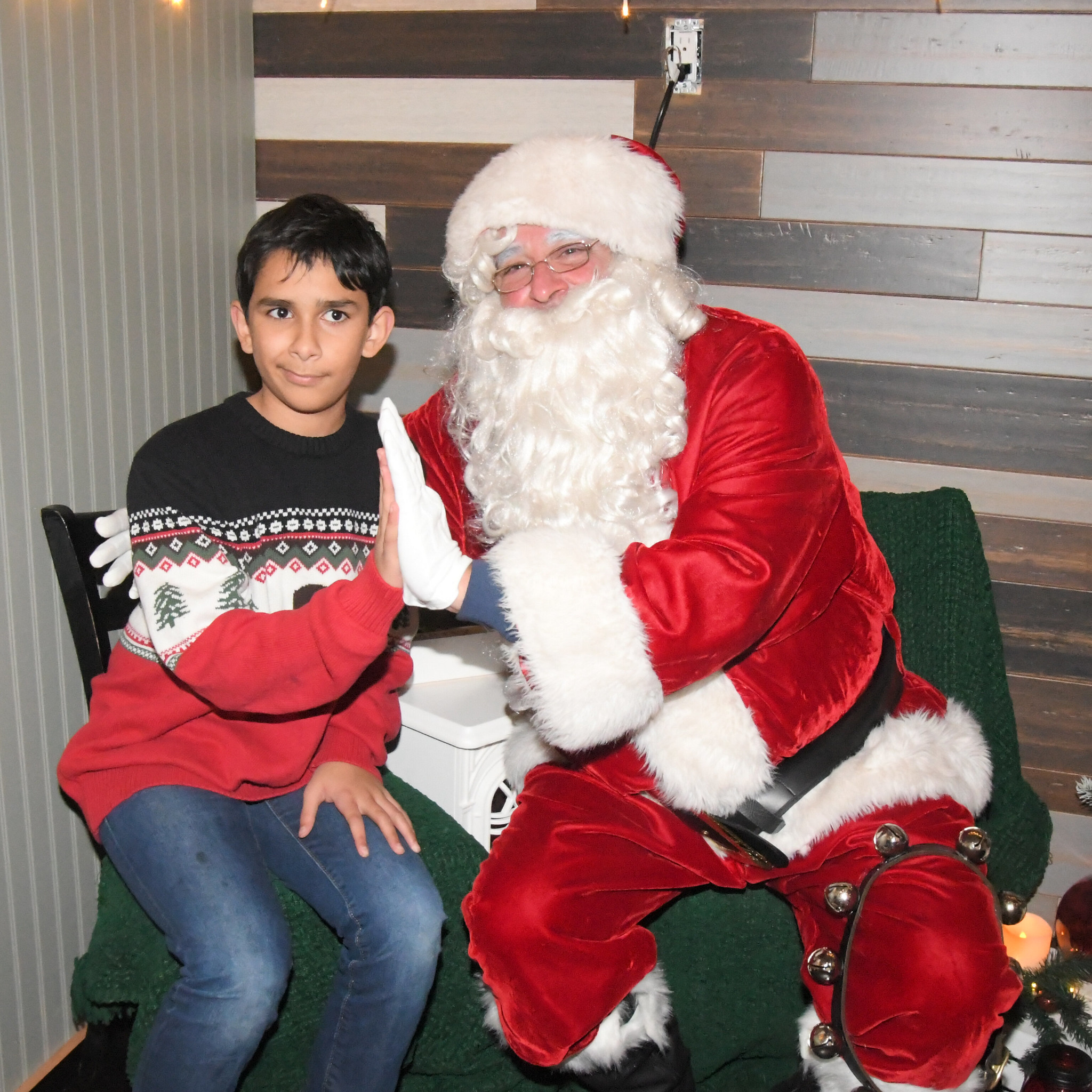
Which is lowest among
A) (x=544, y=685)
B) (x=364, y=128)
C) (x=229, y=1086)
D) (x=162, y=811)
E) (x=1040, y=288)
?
(x=229, y=1086)

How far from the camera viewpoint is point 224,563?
1.54 meters

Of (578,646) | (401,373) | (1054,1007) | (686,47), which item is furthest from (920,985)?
(686,47)

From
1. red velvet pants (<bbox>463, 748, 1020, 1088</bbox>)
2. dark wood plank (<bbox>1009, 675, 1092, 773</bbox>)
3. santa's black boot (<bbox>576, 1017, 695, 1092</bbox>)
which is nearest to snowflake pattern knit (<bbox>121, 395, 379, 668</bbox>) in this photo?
red velvet pants (<bbox>463, 748, 1020, 1088</bbox>)

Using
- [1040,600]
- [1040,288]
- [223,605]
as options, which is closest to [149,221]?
[223,605]

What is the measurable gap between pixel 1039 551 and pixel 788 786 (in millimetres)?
1155

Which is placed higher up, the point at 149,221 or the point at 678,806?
the point at 149,221

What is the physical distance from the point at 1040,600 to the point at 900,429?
19.3 inches

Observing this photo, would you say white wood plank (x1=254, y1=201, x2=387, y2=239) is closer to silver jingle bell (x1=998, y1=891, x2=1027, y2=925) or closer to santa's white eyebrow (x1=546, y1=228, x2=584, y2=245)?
santa's white eyebrow (x1=546, y1=228, x2=584, y2=245)

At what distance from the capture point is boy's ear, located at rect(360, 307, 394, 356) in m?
1.76

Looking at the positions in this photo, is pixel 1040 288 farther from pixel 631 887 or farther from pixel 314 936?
pixel 314 936

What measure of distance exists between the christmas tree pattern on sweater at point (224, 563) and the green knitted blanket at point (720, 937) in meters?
0.40

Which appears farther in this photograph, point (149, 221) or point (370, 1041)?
point (149, 221)

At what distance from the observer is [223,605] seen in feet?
4.98

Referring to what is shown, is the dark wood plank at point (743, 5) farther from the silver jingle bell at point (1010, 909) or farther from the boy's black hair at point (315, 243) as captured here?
the silver jingle bell at point (1010, 909)
